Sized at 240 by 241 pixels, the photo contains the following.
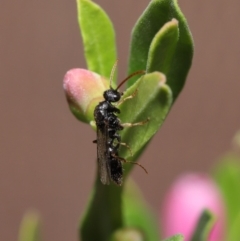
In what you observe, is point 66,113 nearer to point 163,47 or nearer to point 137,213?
point 137,213

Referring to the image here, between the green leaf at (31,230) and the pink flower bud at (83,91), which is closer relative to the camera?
the pink flower bud at (83,91)

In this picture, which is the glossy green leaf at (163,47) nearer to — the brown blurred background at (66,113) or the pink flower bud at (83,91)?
the pink flower bud at (83,91)

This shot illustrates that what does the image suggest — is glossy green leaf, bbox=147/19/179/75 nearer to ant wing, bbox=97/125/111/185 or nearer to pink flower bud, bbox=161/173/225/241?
ant wing, bbox=97/125/111/185

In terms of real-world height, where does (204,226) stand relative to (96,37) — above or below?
below

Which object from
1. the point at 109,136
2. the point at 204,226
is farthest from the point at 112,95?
the point at 204,226

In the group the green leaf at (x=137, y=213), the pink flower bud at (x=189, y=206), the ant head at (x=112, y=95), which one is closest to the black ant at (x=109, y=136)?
the ant head at (x=112, y=95)

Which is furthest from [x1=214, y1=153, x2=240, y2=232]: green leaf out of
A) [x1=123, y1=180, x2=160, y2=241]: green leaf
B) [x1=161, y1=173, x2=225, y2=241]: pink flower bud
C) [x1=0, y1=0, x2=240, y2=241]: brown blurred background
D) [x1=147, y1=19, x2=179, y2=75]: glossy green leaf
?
[x1=0, y1=0, x2=240, y2=241]: brown blurred background

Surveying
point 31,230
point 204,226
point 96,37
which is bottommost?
point 31,230
